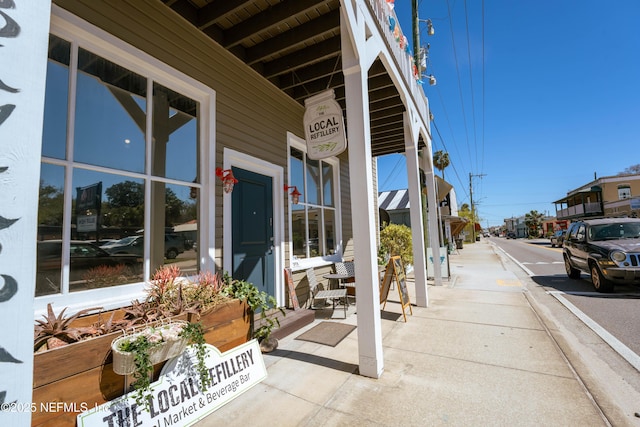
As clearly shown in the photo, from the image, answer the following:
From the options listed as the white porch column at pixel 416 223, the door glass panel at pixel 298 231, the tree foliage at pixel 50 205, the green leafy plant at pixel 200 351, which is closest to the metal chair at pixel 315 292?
the door glass panel at pixel 298 231

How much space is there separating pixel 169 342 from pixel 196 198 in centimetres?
190

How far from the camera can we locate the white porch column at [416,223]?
5.47 m

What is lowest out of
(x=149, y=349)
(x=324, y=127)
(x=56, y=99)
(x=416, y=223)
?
(x=149, y=349)

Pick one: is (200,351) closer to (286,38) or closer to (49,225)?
(49,225)

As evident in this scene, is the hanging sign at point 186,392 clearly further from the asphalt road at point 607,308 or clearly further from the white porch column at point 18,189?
the asphalt road at point 607,308

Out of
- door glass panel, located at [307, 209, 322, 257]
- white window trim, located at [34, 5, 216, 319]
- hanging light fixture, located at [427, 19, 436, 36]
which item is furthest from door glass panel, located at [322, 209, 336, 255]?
hanging light fixture, located at [427, 19, 436, 36]

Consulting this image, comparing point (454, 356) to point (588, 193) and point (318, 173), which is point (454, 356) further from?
point (588, 193)

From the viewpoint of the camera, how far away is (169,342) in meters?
2.03

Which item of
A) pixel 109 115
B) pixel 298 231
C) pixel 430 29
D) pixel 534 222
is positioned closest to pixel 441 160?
pixel 430 29

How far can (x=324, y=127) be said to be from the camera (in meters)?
3.78

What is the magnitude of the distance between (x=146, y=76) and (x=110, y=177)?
1187mm

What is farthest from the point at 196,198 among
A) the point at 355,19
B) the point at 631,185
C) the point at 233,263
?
the point at 631,185

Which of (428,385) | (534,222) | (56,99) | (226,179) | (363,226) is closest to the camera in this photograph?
(56,99)

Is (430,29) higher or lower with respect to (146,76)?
higher
